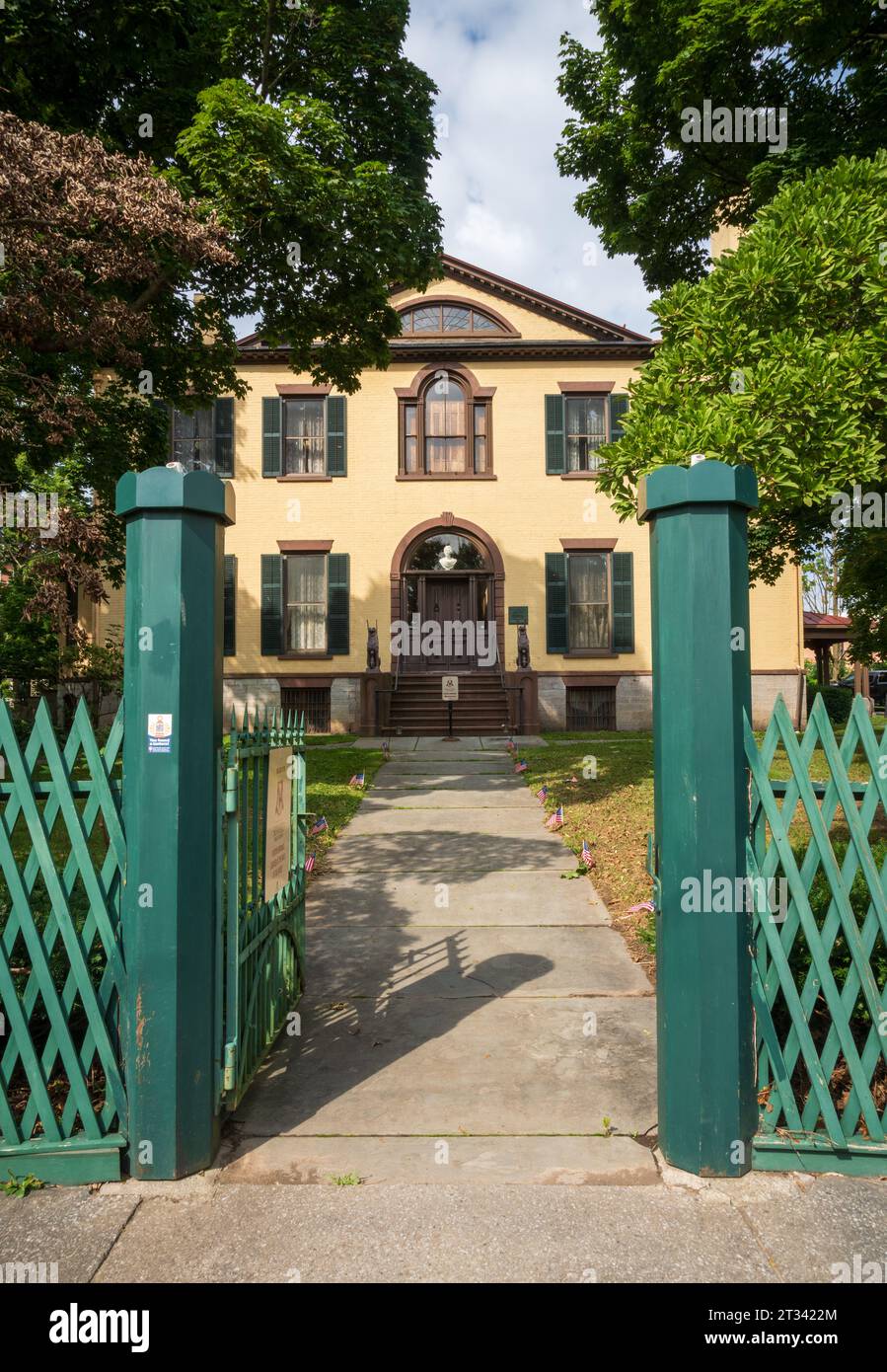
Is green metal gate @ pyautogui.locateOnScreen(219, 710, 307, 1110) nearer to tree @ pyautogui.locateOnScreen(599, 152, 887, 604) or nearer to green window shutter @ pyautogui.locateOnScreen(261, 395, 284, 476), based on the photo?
tree @ pyautogui.locateOnScreen(599, 152, 887, 604)

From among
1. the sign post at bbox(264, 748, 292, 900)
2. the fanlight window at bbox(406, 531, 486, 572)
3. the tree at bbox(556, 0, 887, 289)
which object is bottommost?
the sign post at bbox(264, 748, 292, 900)

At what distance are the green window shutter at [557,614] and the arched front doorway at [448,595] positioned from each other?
117cm

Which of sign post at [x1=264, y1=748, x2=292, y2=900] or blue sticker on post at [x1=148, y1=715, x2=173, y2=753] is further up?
blue sticker on post at [x1=148, y1=715, x2=173, y2=753]

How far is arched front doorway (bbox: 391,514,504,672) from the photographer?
19.5 m

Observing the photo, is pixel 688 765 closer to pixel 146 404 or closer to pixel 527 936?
pixel 527 936

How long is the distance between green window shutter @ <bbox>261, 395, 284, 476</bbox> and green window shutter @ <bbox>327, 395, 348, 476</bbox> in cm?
124

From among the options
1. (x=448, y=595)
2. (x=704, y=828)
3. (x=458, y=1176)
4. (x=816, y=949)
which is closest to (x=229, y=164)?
(x=704, y=828)

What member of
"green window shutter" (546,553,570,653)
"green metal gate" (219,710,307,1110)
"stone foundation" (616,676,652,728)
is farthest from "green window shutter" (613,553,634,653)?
"green metal gate" (219,710,307,1110)

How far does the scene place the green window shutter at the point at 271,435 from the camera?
64.1 ft

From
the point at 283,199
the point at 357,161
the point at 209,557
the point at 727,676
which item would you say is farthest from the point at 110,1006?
the point at 357,161

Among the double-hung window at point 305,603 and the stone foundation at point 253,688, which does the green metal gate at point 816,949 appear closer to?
the double-hung window at point 305,603

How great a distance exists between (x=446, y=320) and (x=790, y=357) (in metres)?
17.9
